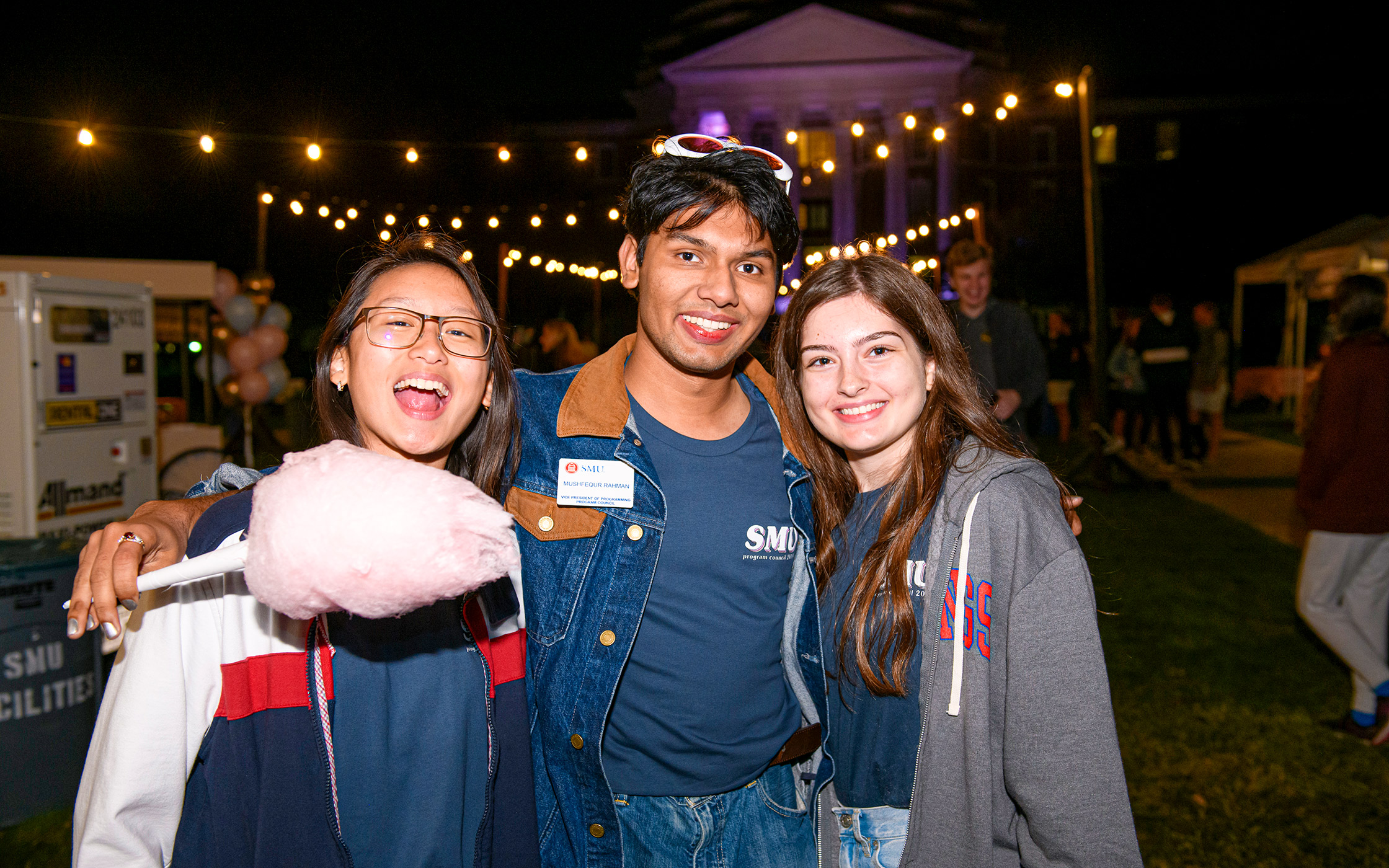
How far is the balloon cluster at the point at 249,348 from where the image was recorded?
1042 centimetres

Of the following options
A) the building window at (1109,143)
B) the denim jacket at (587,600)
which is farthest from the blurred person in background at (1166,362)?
the building window at (1109,143)

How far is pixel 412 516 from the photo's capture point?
1358mm

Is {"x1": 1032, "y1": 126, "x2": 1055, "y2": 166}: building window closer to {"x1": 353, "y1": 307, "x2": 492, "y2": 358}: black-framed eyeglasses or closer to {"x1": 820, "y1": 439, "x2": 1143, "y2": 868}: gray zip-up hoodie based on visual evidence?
{"x1": 820, "y1": 439, "x2": 1143, "y2": 868}: gray zip-up hoodie

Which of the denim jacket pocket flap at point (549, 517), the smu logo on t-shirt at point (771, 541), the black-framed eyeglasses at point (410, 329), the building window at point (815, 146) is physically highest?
the building window at point (815, 146)

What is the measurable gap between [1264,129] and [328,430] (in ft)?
155

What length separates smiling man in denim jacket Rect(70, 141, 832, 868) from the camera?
6.88 ft

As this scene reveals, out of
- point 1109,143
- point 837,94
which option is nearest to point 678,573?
point 837,94

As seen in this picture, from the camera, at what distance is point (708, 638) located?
2.15m

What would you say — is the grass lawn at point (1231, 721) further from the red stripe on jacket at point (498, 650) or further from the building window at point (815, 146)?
the building window at point (815, 146)

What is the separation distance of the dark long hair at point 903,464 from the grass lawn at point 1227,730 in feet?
1.50

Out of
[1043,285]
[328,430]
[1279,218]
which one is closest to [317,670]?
[328,430]

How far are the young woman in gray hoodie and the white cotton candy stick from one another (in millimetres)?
1382

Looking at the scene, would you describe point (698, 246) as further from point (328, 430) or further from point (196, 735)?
point (196, 735)

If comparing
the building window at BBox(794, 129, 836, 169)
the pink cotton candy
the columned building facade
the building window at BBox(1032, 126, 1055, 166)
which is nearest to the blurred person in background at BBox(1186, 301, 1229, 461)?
the pink cotton candy
